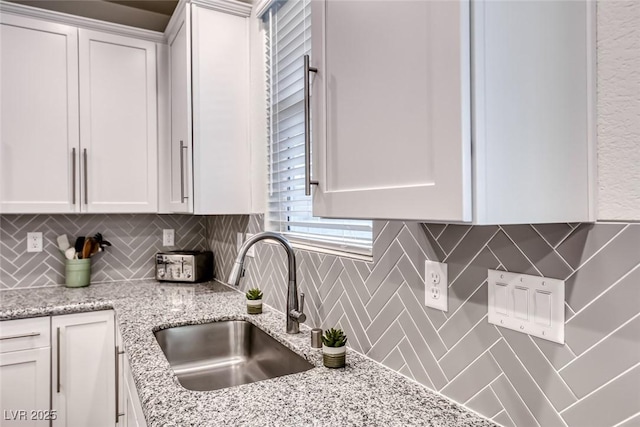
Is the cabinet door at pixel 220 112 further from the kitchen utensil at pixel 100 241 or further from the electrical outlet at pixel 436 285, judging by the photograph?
the electrical outlet at pixel 436 285

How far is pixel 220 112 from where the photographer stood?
6.91 feet

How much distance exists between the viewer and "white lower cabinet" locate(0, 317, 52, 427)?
1900 mm

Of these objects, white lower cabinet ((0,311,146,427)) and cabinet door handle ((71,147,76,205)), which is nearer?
white lower cabinet ((0,311,146,427))

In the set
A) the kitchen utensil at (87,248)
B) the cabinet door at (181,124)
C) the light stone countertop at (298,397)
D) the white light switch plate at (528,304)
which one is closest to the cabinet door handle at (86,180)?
the kitchen utensil at (87,248)

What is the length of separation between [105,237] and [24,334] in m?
0.85

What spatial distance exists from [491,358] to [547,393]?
0.13 metres

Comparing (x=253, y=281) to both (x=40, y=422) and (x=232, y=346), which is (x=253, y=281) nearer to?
(x=232, y=346)

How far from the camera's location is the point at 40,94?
2227 mm

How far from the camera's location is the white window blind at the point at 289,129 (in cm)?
174

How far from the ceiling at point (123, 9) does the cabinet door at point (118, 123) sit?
46cm

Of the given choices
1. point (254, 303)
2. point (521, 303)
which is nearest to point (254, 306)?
point (254, 303)

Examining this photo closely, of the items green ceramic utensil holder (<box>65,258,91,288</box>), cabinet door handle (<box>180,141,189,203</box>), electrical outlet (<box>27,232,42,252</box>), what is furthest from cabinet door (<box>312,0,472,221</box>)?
electrical outlet (<box>27,232,42,252</box>)

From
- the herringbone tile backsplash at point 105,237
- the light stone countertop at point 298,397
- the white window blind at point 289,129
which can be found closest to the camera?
the light stone countertop at point 298,397

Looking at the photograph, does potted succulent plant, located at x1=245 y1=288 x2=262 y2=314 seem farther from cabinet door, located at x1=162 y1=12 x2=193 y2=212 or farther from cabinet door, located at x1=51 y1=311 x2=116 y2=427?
cabinet door, located at x1=51 y1=311 x2=116 y2=427
